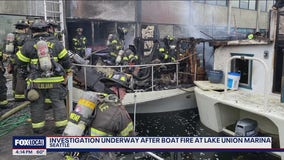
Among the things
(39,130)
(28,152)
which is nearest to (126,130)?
(28,152)

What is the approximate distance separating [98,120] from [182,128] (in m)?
4.86

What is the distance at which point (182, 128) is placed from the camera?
6883 mm

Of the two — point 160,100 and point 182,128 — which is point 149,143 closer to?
point 182,128

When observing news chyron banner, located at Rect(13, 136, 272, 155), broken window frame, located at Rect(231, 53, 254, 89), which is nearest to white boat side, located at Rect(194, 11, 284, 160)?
broken window frame, located at Rect(231, 53, 254, 89)

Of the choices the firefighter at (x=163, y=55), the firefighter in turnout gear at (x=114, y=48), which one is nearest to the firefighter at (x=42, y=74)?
A: the firefighter at (x=163, y=55)

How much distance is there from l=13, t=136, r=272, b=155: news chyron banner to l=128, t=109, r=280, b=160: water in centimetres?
323

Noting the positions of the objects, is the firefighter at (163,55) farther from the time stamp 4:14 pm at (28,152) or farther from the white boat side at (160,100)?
the time stamp 4:14 pm at (28,152)

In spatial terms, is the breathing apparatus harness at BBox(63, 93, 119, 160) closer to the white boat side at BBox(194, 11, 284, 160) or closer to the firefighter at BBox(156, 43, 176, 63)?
the white boat side at BBox(194, 11, 284, 160)

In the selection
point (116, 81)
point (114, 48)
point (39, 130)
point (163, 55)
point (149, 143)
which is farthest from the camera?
point (114, 48)

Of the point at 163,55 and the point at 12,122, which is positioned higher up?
the point at 163,55

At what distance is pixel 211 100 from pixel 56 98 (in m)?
3.43

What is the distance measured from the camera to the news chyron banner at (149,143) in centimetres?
206

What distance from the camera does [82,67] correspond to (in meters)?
6.45

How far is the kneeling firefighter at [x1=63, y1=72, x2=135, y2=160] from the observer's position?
2.32 meters
